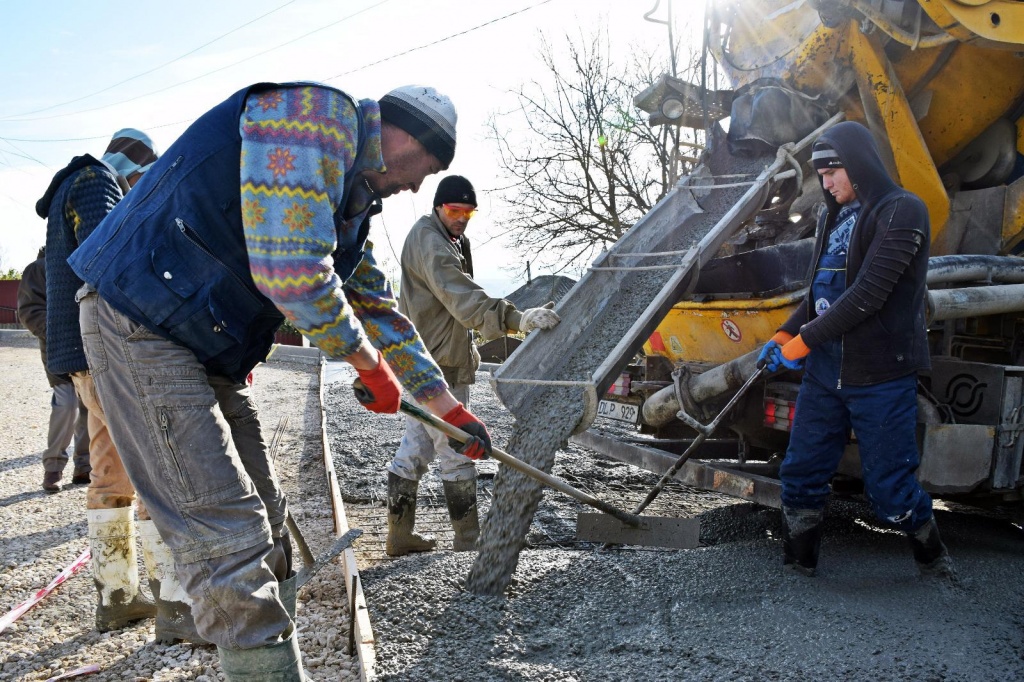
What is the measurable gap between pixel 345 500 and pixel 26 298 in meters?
2.45

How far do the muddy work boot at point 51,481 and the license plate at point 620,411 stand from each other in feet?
11.9

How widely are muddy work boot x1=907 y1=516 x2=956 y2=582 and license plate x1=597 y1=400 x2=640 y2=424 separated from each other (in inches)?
73.6

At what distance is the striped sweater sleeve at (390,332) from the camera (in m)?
2.49

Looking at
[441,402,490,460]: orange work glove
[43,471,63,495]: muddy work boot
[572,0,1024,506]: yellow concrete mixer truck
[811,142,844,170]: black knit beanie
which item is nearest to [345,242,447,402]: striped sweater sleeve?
[441,402,490,460]: orange work glove

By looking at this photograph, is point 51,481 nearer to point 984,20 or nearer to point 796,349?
point 796,349

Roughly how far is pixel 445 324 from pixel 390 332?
1683mm

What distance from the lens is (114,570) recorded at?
10.0 ft

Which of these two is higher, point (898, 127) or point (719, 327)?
point (898, 127)

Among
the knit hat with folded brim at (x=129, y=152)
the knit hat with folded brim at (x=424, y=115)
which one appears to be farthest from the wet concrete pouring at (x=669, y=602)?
the knit hat with folded brim at (x=129, y=152)

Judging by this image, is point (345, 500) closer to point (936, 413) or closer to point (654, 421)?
point (654, 421)

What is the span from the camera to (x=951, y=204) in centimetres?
457

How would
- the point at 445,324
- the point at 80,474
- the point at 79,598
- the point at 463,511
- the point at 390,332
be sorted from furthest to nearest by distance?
the point at 80,474 → the point at 445,324 → the point at 463,511 → the point at 79,598 → the point at 390,332

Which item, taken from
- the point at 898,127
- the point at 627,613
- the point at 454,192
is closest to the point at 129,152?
the point at 454,192

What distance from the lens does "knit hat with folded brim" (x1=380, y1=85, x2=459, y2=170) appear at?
2055mm
